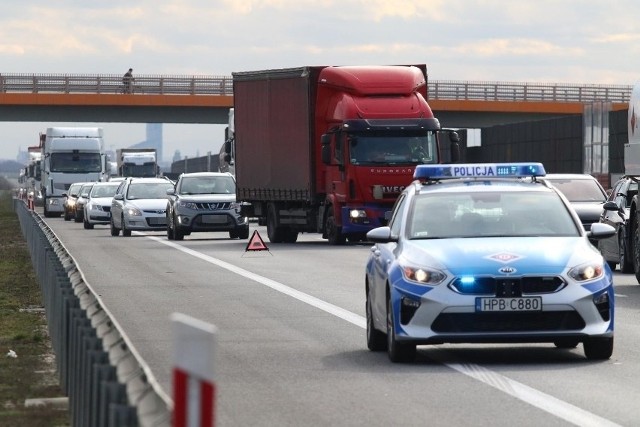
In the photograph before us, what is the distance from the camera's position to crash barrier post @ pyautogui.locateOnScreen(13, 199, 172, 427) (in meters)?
5.95

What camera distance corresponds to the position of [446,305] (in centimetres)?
1241

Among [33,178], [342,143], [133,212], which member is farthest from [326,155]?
[33,178]

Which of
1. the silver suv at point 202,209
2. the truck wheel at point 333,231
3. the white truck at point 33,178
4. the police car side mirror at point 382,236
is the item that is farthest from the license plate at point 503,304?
the white truck at point 33,178

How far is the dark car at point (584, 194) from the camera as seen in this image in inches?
1120

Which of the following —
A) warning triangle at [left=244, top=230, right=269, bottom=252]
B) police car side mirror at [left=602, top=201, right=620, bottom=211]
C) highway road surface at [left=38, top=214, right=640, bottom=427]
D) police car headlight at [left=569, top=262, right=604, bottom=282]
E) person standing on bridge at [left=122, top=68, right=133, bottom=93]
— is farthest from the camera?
person standing on bridge at [left=122, top=68, right=133, bottom=93]

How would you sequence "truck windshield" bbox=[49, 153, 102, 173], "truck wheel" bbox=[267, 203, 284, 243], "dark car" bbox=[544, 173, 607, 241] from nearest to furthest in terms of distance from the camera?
1. "dark car" bbox=[544, 173, 607, 241]
2. "truck wheel" bbox=[267, 203, 284, 243]
3. "truck windshield" bbox=[49, 153, 102, 173]

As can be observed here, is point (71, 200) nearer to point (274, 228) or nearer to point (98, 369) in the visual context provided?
point (274, 228)

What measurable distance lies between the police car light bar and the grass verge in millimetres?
3221

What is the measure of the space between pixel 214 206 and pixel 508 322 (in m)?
28.8

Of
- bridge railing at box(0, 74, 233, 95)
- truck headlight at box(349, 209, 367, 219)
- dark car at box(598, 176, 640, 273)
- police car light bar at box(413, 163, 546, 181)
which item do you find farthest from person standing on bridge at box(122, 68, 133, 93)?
police car light bar at box(413, 163, 546, 181)

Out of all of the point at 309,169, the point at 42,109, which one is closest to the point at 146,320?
the point at 309,169

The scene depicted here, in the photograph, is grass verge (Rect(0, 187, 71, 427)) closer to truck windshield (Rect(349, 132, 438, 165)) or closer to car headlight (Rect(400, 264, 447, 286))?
car headlight (Rect(400, 264, 447, 286))

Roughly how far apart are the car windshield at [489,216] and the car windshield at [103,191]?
42.1 meters

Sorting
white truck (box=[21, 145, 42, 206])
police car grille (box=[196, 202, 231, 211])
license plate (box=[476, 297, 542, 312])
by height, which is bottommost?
white truck (box=[21, 145, 42, 206])
